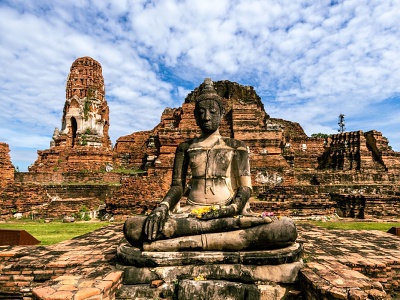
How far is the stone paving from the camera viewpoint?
3.07m

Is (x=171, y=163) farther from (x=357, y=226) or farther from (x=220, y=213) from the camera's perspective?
(x=220, y=213)

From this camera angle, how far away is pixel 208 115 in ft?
16.4

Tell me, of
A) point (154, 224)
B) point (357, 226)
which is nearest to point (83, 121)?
point (357, 226)

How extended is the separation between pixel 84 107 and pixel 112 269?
22966 millimetres

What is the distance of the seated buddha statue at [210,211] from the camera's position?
380cm

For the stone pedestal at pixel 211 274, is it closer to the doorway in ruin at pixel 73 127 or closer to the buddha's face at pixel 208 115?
the buddha's face at pixel 208 115

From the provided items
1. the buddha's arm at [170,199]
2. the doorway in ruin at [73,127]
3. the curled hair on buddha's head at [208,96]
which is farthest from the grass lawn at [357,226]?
the doorway in ruin at [73,127]

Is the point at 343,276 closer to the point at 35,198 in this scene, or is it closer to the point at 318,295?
the point at 318,295

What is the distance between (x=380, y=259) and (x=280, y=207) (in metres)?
7.10

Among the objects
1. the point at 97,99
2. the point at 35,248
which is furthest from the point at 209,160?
the point at 97,99

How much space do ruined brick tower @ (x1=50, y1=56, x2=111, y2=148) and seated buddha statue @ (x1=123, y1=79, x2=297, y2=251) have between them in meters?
20.4

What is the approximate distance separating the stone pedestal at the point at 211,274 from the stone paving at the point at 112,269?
0.21 metres

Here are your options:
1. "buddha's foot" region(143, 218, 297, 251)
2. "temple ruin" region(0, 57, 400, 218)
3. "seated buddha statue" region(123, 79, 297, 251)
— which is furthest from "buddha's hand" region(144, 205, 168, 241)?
"temple ruin" region(0, 57, 400, 218)

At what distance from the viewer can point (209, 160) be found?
4.86m
